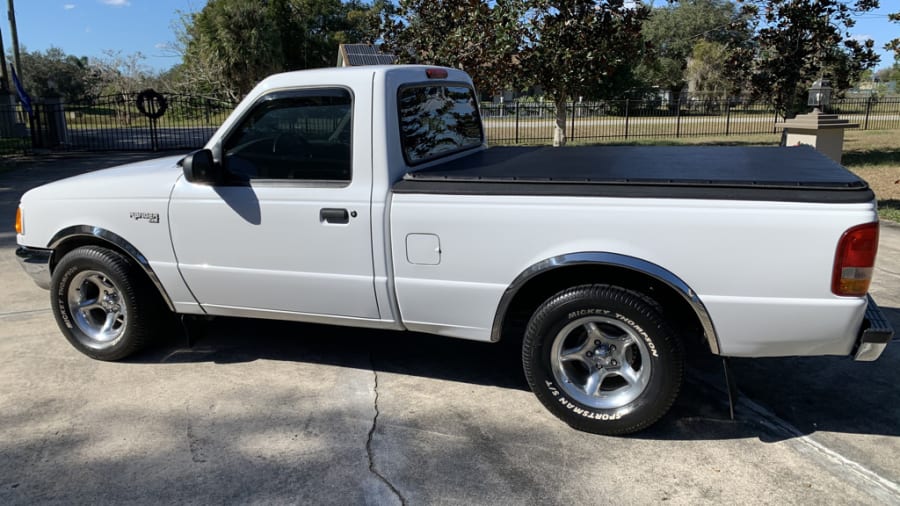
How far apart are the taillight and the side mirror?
330cm

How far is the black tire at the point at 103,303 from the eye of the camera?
464cm

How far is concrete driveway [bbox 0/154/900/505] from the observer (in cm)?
328

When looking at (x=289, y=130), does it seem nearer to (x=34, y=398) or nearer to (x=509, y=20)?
(x=34, y=398)

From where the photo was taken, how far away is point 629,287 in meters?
3.68

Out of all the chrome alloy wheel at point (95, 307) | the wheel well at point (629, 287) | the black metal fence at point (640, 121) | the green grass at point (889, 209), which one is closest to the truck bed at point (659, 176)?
the wheel well at point (629, 287)

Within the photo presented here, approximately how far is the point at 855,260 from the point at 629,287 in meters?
1.04

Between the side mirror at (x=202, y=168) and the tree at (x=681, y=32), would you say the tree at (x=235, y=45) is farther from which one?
the side mirror at (x=202, y=168)

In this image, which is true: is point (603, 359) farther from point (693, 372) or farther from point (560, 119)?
point (560, 119)

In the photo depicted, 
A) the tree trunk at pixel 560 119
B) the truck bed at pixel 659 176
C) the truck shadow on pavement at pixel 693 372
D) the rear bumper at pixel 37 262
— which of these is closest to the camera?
the truck bed at pixel 659 176

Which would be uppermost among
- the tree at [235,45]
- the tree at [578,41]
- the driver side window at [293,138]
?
the tree at [235,45]

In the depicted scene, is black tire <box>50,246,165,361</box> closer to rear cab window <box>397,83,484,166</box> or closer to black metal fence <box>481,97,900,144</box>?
rear cab window <box>397,83,484,166</box>

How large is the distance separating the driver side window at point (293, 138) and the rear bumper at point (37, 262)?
1.67 meters

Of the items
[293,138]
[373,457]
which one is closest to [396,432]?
[373,457]

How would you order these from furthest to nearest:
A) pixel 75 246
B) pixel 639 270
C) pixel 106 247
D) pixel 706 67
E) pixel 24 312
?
pixel 706 67 < pixel 24 312 < pixel 75 246 < pixel 106 247 < pixel 639 270
